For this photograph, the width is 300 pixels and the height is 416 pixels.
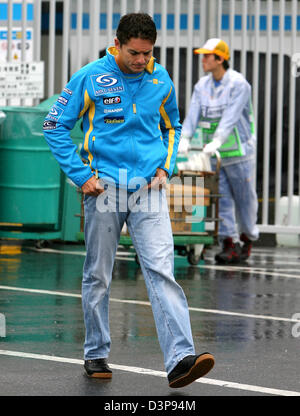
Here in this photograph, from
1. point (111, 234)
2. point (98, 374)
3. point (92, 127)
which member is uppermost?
point (92, 127)

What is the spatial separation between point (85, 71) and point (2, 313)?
2743 millimetres

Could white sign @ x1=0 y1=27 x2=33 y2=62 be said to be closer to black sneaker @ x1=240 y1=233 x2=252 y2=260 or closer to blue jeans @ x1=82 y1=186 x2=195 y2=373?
black sneaker @ x1=240 y1=233 x2=252 y2=260

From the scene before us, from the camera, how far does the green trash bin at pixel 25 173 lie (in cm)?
1245

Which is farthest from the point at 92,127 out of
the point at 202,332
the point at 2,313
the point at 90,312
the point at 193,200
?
the point at 193,200

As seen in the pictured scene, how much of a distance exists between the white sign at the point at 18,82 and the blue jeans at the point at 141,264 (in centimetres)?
755

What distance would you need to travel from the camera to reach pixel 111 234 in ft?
19.6

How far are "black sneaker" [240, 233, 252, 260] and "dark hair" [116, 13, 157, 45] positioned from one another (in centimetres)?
659

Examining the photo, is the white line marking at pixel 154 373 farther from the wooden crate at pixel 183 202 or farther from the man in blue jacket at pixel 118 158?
the wooden crate at pixel 183 202

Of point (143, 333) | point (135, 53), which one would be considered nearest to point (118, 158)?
point (135, 53)

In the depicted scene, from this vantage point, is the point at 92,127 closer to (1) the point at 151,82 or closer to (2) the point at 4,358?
(1) the point at 151,82

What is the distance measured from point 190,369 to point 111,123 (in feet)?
4.40

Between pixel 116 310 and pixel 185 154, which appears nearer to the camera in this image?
pixel 116 310

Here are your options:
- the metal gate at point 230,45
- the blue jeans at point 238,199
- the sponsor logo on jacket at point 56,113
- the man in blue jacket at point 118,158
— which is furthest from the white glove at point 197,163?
the sponsor logo on jacket at point 56,113

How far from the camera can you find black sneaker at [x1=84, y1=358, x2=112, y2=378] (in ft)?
19.7
